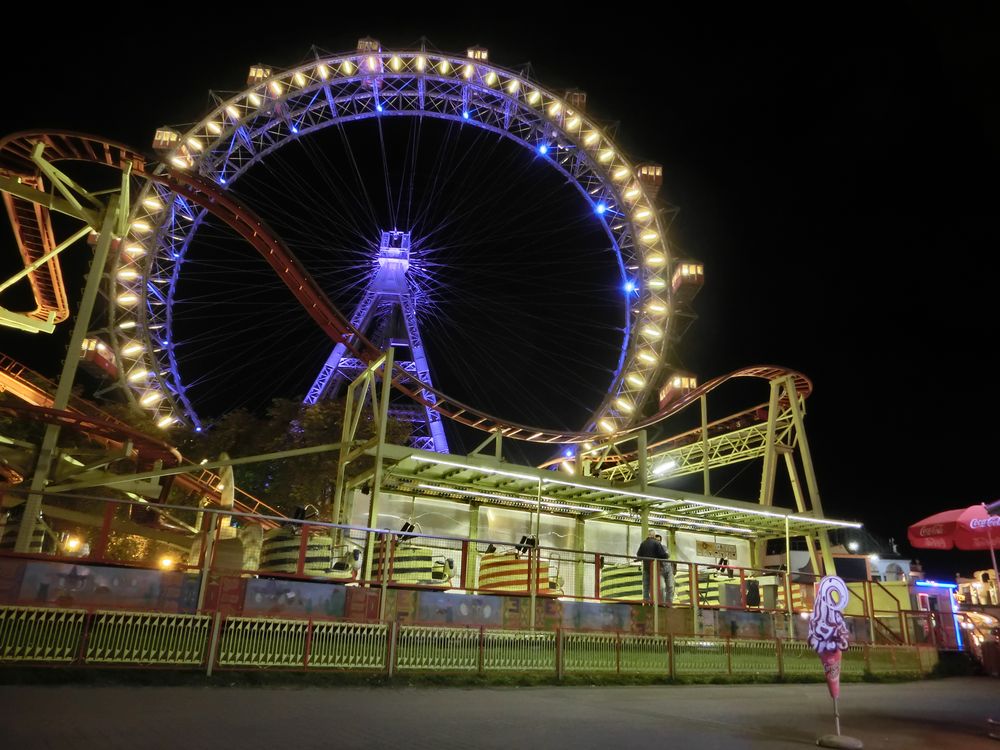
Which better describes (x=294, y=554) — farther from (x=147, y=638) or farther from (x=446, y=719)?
(x=446, y=719)

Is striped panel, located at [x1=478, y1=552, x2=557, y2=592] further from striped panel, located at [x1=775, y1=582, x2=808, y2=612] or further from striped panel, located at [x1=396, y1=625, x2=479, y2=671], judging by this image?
striped panel, located at [x1=775, y1=582, x2=808, y2=612]

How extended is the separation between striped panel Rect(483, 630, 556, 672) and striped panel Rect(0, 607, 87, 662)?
498 cm

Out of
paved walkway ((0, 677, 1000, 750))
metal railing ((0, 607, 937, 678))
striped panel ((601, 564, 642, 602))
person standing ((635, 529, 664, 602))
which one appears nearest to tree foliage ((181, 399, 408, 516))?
striped panel ((601, 564, 642, 602))

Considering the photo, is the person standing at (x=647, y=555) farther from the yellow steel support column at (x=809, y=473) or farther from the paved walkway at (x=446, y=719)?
the yellow steel support column at (x=809, y=473)

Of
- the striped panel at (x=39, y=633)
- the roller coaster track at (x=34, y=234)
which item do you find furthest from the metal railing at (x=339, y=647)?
the roller coaster track at (x=34, y=234)

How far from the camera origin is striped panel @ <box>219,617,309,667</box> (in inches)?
313

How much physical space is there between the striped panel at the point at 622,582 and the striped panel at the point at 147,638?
8138mm

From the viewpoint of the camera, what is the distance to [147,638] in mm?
7566

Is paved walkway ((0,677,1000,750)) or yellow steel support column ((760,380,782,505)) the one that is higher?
yellow steel support column ((760,380,782,505))

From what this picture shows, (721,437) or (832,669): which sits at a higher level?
(721,437)

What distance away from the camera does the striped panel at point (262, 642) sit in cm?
795

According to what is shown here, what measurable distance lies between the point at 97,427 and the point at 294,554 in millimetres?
5336

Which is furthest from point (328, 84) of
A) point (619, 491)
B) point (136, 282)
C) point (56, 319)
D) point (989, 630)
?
point (989, 630)

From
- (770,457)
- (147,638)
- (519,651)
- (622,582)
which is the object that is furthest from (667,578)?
(770,457)
